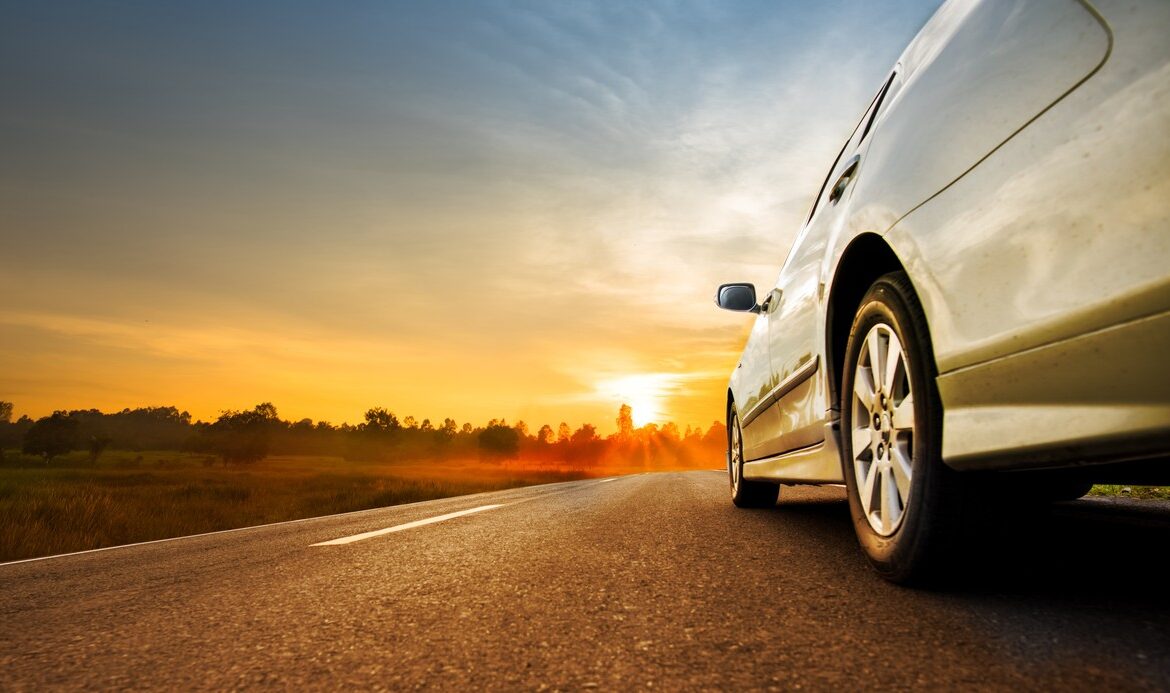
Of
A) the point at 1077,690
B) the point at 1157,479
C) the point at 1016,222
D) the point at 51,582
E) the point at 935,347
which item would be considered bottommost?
the point at 51,582

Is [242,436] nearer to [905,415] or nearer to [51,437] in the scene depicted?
[51,437]

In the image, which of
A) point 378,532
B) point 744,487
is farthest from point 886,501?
point 378,532

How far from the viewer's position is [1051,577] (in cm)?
209

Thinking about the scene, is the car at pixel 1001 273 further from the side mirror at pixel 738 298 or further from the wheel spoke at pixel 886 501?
the side mirror at pixel 738 298

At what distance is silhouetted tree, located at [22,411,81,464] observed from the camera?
297 feet

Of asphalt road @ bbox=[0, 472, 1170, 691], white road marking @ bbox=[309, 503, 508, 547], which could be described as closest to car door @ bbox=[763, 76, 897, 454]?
asphalt road @ bbox=[0, 472, 1170, 691]

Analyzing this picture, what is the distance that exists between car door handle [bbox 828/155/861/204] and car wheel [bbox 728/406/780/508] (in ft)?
8.16

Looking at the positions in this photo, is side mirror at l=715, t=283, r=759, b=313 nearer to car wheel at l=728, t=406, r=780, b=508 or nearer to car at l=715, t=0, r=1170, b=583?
car wheel at l=728, t=406, r=780, b=508

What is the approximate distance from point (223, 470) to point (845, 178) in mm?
93143

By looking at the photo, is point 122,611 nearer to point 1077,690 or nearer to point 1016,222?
point 1077,690

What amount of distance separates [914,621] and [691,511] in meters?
3.41

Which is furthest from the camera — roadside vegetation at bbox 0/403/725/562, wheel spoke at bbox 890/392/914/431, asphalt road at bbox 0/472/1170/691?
roadside vegetation at bbox 0/403/725/562

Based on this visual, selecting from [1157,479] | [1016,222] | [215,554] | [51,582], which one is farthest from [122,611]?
[1157,479]

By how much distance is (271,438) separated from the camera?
97188mm
